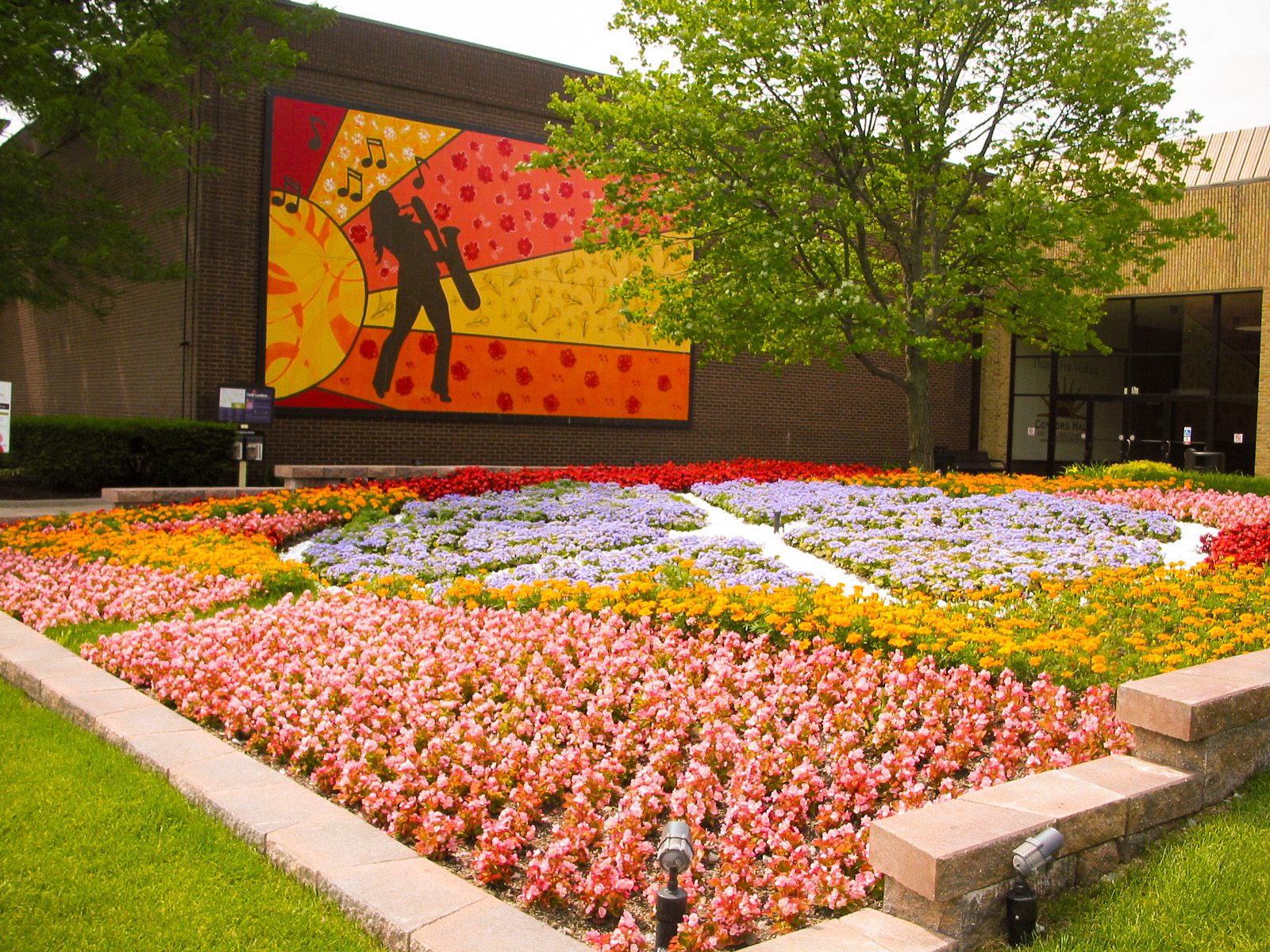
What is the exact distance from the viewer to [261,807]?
4.05 meters

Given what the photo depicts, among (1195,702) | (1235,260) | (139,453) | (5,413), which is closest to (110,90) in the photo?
(139,453)

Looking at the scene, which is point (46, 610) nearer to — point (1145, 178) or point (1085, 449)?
point (1145, 178)

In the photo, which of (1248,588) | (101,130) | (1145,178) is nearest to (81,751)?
(1248,588)

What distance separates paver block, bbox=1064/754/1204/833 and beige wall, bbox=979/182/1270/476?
19.6 meters

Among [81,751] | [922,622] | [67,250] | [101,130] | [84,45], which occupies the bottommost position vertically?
[81,751]

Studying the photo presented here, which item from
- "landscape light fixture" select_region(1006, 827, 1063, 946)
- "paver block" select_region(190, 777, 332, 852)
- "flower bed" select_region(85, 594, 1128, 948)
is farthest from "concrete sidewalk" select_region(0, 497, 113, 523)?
"landscape light fixture" select_region(1006, 827, 1063, 946)

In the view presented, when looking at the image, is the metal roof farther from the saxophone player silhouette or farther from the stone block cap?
the stone block cap

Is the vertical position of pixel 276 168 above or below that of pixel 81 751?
above

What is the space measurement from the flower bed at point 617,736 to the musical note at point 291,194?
1141 centimetres

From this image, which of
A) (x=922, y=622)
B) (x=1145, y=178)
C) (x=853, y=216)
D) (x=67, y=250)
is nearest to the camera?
(x=922, y=622)

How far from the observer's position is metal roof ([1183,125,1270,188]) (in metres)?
23.4

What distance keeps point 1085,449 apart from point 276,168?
797 inches

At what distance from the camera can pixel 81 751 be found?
4.85 m

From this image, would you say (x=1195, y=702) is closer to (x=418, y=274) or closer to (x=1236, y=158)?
(x=418, y=274)
